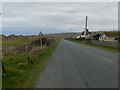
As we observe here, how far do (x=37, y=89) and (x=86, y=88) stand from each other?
165cm

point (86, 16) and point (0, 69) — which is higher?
point (86, 16)

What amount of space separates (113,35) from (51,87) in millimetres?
75684

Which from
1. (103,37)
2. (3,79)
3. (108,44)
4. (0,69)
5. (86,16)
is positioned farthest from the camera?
(103,37)

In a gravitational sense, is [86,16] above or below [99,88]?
above

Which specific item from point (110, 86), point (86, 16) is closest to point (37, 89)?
point (110, 86)

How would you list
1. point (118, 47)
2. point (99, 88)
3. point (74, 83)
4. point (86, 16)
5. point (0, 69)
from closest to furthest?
point (99, 88)
point (74, 83)
point (0, 69)
point (118, 47)
point (86, 16)

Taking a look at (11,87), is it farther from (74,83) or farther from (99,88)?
(99,88)

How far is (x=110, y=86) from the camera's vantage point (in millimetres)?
7324

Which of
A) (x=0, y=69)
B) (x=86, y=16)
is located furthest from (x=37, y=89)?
(x=86, y=16)

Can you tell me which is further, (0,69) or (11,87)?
(0,69)

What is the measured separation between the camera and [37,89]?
695cm

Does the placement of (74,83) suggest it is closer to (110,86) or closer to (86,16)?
(110,86)

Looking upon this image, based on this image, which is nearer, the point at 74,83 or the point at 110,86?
the point at 110,86

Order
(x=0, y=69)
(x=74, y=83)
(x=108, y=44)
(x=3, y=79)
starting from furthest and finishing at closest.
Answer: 1. (x=108, y=44)
2. (x=0, y=69)
3. (x=3, y=79)
4. (x=74, y=83)
